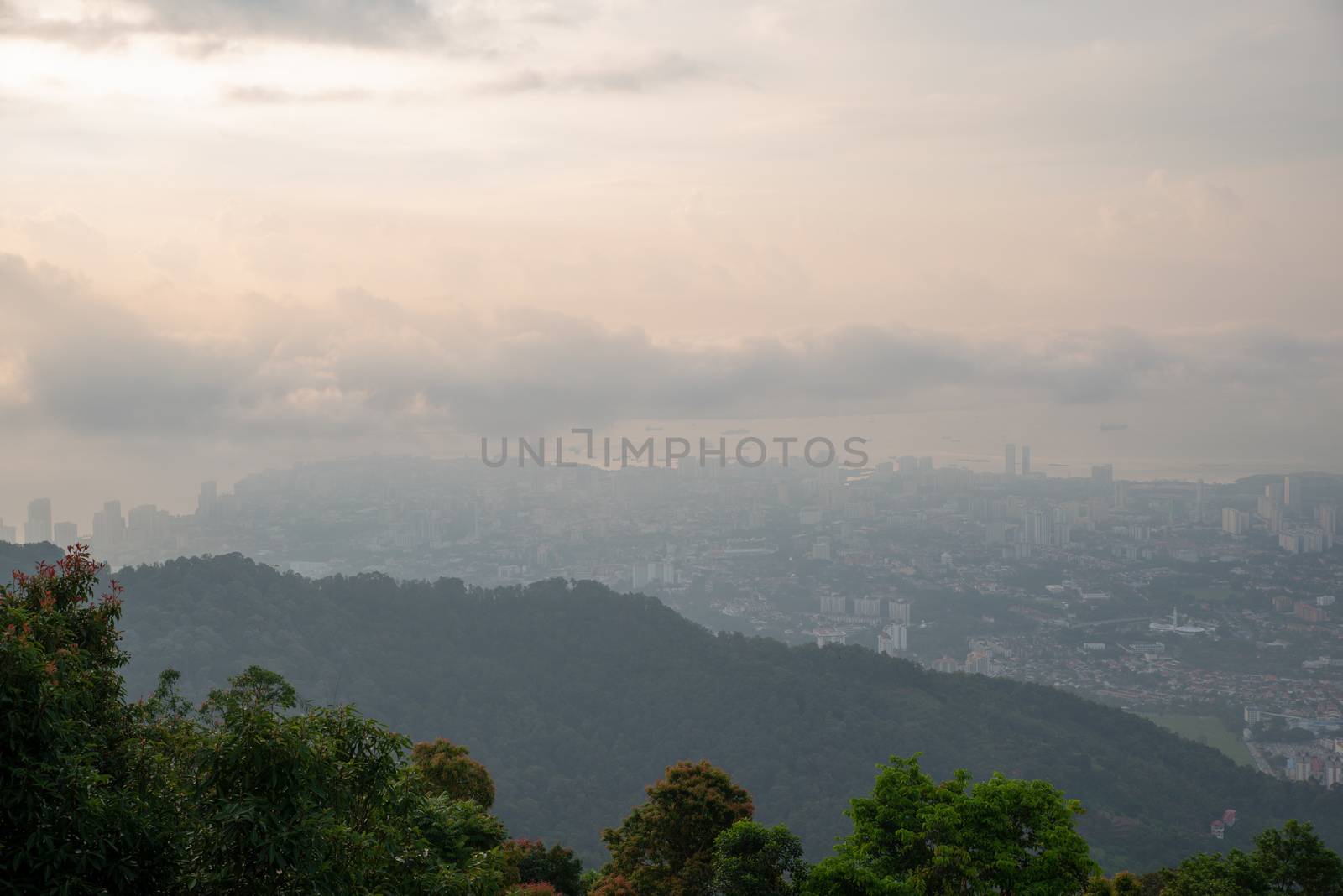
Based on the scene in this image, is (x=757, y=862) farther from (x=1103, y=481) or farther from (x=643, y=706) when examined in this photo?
(x=1103, y=481)

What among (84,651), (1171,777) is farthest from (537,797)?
(84,651)

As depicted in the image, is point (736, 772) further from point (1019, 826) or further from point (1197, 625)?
point (1197, 625)

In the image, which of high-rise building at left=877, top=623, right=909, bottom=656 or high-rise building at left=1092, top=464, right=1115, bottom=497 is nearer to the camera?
high-rise building at left=877, top=623, right=909, bottom=656

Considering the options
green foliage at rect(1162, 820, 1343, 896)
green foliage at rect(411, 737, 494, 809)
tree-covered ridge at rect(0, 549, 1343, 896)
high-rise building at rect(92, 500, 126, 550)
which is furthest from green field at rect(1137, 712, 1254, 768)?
high-rise building at rect(92, 500, 126, 550)

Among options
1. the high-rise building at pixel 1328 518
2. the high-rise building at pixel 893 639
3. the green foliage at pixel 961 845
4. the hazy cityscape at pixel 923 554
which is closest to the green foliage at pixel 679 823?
the green foliage at pixel 961 845

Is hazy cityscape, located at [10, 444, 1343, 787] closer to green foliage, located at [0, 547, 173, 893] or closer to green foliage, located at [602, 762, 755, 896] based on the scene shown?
green foliage, located at [602, 762, 755, 896]
